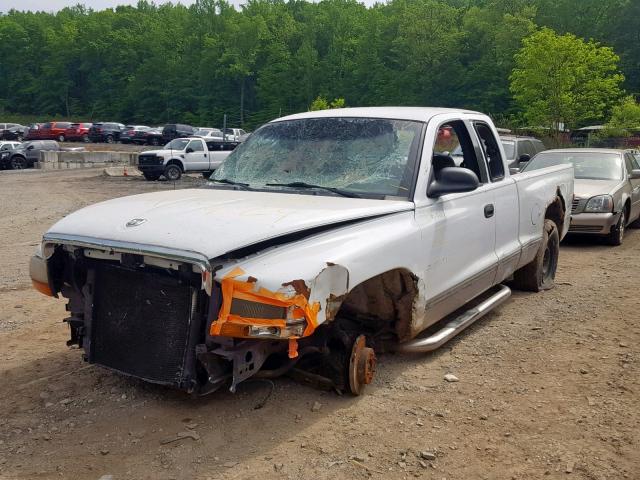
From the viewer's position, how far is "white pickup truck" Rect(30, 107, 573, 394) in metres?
3.32

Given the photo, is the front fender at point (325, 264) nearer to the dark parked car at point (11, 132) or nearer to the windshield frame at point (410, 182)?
the windshield frame at point (410, 182)

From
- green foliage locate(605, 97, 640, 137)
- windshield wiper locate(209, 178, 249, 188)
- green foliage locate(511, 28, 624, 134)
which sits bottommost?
windshield wiper locate(209, 178, 249, 188)

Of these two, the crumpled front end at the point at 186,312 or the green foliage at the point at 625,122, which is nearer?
the crumpled front end at the point at 186,312

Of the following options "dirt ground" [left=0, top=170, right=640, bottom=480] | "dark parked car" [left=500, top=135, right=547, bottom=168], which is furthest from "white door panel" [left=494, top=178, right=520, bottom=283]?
"dark parked car" [left=500, top=135, right=547, bottom=168]

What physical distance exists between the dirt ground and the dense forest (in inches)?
2553

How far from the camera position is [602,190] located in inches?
402

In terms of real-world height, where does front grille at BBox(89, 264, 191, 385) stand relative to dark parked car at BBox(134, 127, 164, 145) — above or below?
below

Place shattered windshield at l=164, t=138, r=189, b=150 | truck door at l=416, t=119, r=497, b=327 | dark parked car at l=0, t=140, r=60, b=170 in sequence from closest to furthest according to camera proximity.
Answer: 1. truck door at l=416, t=119, r=497, b=327
2. shattered windshield at l=164, t=138, r=189, b=150
3. dark parked car at l=0, t=140, r=60, b=170

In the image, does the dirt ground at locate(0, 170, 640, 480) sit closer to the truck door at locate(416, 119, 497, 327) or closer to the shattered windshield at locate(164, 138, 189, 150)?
the truck door at locate(416, 119, 497, 327)

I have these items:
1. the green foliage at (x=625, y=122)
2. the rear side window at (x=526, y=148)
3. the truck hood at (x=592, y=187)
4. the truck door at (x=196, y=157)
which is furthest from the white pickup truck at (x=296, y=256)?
the green foliage at (x=625, y=122)

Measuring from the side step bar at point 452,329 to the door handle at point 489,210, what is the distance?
30.5 inches

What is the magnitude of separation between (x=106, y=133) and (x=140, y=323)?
5811cm

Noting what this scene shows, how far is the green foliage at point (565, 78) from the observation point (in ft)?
96.0

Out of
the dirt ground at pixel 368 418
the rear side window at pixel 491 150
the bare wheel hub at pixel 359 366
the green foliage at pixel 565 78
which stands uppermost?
the green foliage at pixel 565 78
